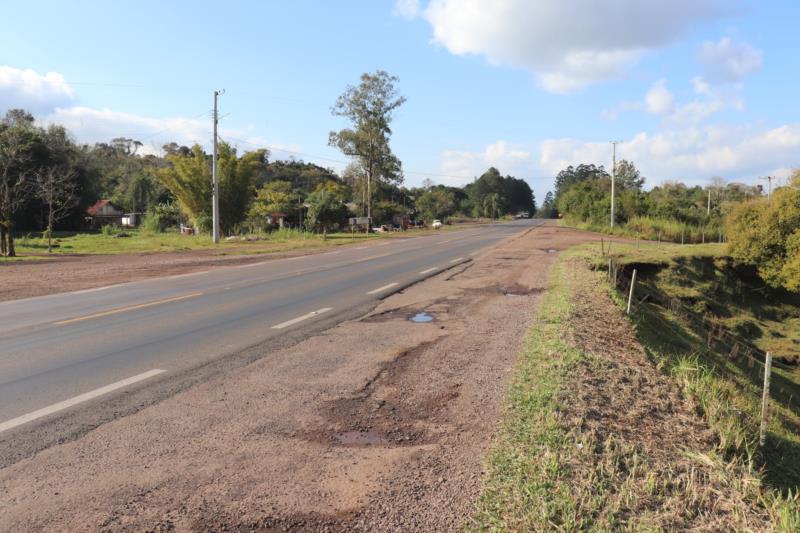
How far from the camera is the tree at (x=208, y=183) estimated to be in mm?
42844

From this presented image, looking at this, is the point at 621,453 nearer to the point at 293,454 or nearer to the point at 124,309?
the point at 293,454

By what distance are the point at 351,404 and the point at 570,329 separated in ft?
14.4

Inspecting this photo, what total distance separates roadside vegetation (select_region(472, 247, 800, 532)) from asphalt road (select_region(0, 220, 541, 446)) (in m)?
3.63

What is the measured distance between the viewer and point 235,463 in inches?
163

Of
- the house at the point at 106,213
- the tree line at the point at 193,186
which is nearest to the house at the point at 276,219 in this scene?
the tree line at the point at 193,186

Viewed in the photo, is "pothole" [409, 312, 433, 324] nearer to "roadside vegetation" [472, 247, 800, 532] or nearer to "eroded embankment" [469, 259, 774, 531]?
"roadside vegetation" [472, 247, 800, 532]

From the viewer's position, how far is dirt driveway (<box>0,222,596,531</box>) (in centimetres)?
345

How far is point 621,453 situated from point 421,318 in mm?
5930

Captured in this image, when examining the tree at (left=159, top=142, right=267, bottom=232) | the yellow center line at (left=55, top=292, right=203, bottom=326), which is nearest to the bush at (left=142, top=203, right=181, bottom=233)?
the tree at (left=159, top=142, right=267, bottom=232)

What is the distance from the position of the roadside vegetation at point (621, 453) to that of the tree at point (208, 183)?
→ 38.6m

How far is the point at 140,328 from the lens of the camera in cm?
897

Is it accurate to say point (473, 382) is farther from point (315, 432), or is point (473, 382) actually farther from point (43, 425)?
point (43, 425)

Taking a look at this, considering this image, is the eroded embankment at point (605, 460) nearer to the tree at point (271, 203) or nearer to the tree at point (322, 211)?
the tree at point (322, 211)

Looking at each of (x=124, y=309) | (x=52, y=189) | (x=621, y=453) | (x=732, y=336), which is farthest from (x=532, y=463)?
(x=52, y=189)
